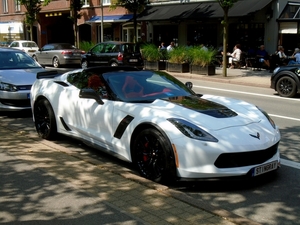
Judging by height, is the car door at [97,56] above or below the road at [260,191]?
above

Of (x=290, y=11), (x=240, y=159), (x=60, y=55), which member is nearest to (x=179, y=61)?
(x=290, y=11)

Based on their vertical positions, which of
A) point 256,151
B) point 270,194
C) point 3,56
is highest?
point 3,56

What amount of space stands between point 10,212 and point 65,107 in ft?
9.22

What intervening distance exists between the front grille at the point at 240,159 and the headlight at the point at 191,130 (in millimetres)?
235

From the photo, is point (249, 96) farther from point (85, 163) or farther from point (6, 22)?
point (6, 22)

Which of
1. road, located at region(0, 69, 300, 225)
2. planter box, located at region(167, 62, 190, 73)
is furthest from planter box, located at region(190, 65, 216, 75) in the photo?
road, located at region(0, 69, 300, 225)

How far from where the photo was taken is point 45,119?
7.25m

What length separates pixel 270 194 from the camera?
15.8 ft

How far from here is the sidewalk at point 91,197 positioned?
3.97 meters

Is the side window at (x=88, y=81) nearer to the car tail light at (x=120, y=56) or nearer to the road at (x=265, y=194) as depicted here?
the road at (x=265, y=194)

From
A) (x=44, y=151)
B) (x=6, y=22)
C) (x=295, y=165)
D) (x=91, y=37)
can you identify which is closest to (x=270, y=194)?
(x=295, y=165)

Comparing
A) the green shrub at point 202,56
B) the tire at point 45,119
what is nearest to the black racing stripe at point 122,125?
the tire at point 45,119

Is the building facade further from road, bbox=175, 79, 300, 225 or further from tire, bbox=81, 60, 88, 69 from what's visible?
road, bbox=175, 79, 300, 225

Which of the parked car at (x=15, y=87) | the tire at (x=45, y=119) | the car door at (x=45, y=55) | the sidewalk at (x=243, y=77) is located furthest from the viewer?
the car door at (x=45, y=55)
